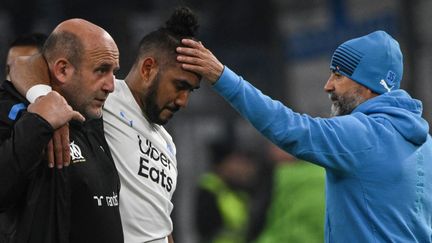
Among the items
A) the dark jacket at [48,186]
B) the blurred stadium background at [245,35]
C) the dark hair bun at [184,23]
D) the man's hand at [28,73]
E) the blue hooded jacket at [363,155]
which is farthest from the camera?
the blurred stadium background at [245,35]

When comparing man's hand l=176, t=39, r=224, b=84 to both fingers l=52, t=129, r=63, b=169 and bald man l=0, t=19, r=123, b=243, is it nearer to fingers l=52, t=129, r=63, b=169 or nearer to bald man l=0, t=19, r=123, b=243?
bald man l=0, t=19, r=123, b=243

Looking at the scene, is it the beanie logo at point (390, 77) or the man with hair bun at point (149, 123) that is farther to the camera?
the beanie logo at point (390, 77)

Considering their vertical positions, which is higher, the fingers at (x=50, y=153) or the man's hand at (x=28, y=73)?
the man's hand at (x=28, y=73)

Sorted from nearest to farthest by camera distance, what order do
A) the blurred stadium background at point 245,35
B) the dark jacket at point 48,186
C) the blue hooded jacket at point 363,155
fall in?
the dark jacket at point 48,186
the blue hooded jacket at point 363,155
the blurred stadium background at point 245,35

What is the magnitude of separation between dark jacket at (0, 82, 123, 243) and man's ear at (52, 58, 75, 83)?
176 millimetres

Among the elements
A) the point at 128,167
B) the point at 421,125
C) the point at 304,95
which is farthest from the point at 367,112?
the point at 304,95

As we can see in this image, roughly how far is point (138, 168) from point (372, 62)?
1.18m

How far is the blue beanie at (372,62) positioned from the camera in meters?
5.13

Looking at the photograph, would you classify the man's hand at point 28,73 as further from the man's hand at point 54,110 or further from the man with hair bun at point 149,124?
the man with hair bun at point 149,124

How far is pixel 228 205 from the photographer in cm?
1037

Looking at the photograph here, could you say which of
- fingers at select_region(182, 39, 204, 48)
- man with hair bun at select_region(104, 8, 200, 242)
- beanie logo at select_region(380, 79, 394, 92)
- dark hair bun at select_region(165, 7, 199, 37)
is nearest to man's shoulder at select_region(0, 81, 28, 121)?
man with hair bun at select_region(104, 8, 200, 242)

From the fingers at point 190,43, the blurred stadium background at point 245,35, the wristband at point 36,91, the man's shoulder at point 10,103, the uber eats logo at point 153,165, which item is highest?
the fingers at point 190,43

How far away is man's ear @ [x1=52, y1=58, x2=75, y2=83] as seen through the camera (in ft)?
14.3

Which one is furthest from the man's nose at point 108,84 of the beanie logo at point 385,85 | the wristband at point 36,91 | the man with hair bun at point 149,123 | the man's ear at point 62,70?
the beanie logo at point 385,85
